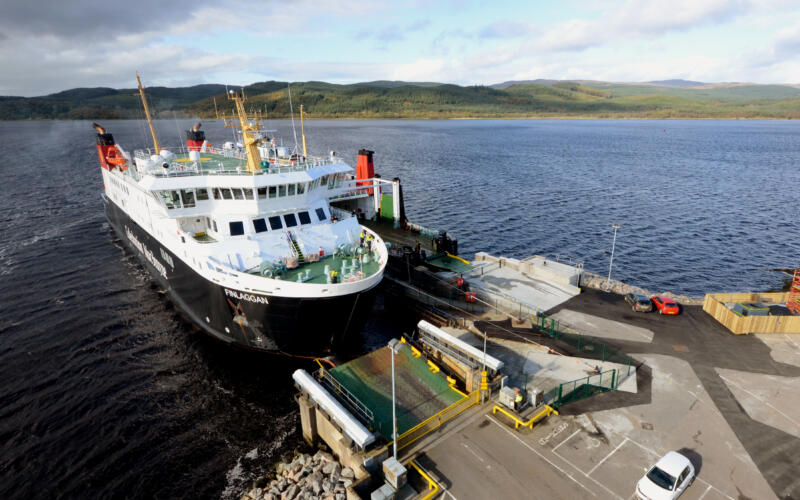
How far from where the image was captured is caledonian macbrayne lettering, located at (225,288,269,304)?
21031 mm

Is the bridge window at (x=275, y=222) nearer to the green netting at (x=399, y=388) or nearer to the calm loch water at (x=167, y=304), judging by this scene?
the calm loch water at (x=167, y=304)

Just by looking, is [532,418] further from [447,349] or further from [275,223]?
[275,223]

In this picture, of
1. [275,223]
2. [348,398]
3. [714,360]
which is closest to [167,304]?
[275,223]

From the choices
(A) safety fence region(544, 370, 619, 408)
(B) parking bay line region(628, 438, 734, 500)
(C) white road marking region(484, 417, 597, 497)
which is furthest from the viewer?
(A) safety fence region(544, 370, 619, 408)

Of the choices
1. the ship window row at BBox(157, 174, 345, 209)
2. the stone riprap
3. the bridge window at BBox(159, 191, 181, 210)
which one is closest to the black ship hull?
the bridge window at BBox(159, 191, 181, 210)

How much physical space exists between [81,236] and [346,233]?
132 feet

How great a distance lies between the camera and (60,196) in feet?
214

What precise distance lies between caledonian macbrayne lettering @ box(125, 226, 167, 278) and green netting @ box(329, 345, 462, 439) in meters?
18.6

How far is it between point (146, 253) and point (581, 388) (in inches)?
1385

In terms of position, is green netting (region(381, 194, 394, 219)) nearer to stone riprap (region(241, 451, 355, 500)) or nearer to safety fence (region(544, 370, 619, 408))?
safety fence (region(544, 370, 619, 408))

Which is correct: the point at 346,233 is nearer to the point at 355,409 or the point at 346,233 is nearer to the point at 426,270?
the point at 426,270

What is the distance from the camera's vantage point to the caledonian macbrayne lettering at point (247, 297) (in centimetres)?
2103

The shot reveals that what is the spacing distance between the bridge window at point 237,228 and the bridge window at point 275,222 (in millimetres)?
1707

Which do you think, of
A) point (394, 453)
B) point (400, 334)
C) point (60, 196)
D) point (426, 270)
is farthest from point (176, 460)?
point (60, 196)
